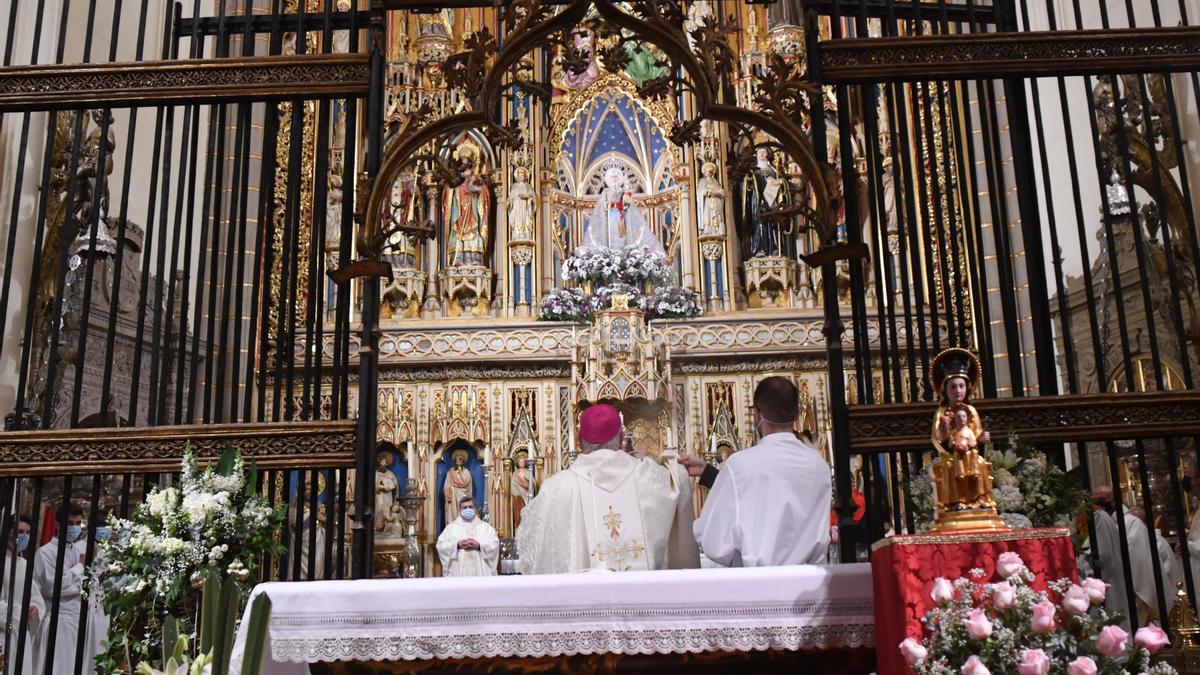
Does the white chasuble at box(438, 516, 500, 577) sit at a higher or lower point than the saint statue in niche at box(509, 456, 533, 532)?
lower

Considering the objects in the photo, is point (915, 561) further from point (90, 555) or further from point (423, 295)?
point (423, 295)

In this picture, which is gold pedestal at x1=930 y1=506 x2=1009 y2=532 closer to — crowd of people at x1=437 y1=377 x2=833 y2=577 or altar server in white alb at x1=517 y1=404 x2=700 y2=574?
crowd of people at x1=437 y1=377 x2=833 y2=577

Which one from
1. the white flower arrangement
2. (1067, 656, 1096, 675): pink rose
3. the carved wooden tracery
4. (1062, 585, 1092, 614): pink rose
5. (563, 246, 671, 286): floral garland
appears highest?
(563, 246, 671, 286): floral garland

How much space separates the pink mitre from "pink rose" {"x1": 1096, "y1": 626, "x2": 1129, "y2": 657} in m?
3.18

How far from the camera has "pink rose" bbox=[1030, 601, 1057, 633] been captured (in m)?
3.27

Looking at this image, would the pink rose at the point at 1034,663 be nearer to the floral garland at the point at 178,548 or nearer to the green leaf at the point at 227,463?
the floral garland at the point at 178,548

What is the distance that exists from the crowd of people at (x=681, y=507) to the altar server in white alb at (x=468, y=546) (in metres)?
4.76

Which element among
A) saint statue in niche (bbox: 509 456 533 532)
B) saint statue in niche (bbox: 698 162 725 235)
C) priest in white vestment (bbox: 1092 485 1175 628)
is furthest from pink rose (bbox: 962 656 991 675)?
saint statue in niche (bbox: 698 162 725 235)

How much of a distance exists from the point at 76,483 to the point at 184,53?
16.8 feet

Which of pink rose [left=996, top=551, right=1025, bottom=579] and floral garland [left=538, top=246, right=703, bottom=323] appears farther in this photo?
floral garland [left=538, top=246, right=703, bottom=323]

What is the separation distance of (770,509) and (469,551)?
265 inches

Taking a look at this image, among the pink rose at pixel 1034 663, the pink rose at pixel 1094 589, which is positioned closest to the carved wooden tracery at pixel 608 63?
the pink rose at pixel 1094 589

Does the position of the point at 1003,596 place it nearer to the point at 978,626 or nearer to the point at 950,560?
the point at 978,626

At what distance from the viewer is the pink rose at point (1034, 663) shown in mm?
Result: 3195
